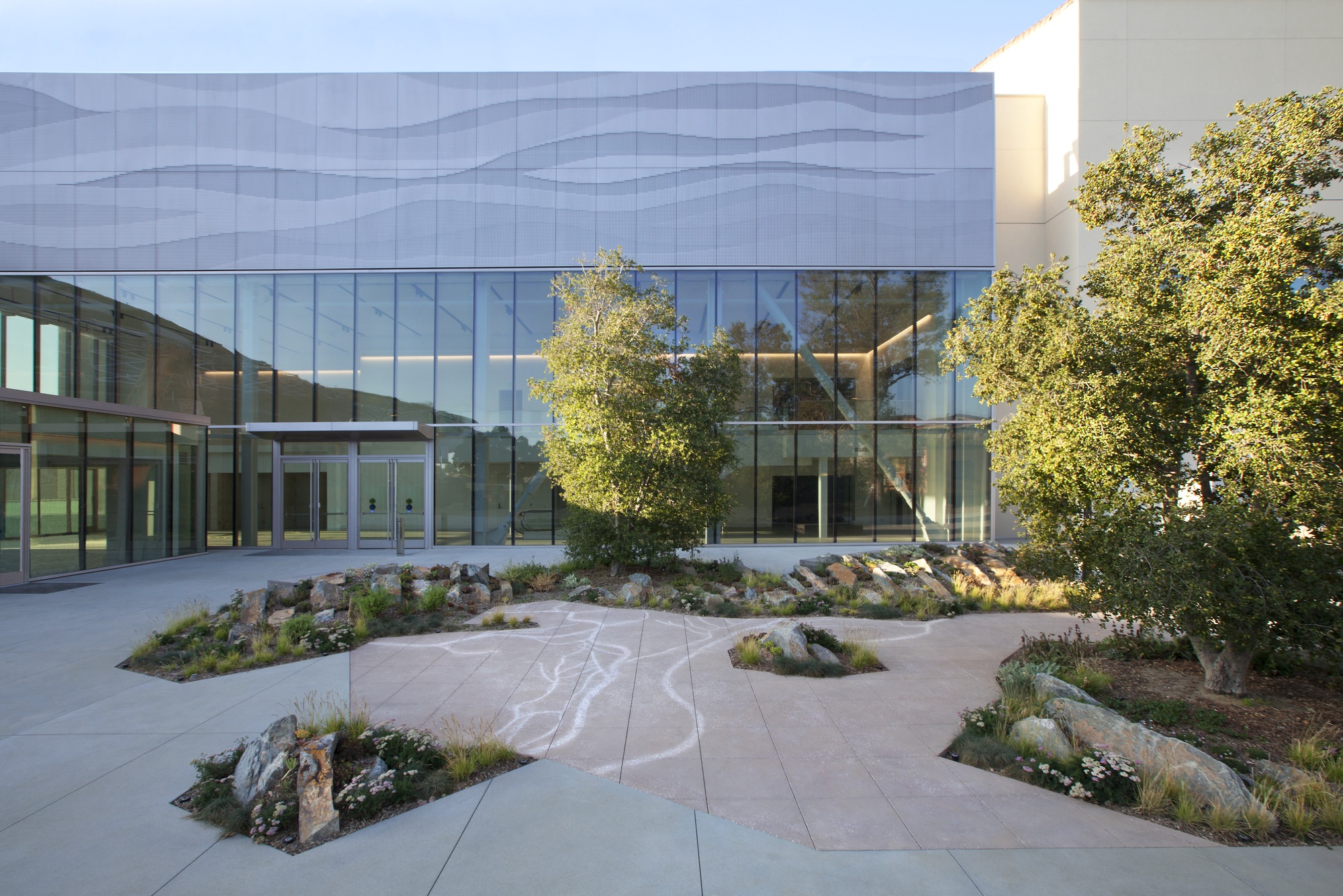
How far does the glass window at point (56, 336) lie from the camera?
1922 centimetres

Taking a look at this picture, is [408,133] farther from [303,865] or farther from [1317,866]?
[1317,866]

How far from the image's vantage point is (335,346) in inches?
775

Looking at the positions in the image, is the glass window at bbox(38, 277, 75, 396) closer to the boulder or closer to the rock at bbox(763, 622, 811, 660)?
the rock at bbox(763, 622, 811, 660)

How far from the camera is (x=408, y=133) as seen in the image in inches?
771

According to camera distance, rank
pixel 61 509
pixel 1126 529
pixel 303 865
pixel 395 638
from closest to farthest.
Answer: pixel 303 865 < pixel 1126 529 < pixel 395 638 < pixel 61 509

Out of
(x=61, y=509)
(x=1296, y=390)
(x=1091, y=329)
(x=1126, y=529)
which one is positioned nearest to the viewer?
(x=1296, y=390)

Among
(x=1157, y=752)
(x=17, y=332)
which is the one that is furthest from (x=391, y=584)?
(x=17, y=332)

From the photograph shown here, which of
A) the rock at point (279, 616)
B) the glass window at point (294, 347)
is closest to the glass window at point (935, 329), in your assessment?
the rock at point (279, 616)

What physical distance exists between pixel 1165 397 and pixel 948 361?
3023 mm

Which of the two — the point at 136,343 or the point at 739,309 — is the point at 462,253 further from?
the point at 136,343

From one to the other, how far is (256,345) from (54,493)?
7402mm

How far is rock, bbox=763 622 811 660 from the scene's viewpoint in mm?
7285

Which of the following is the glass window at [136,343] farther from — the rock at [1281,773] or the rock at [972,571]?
the rock at [1281,773]

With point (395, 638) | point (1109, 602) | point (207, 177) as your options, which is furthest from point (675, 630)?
point (207, 177)
